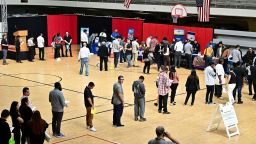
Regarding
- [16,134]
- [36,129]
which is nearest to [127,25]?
[16,134]

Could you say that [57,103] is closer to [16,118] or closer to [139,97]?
[16,118]

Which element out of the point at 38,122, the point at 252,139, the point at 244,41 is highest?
the point at 244,41

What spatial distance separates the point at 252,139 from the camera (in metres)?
13.8

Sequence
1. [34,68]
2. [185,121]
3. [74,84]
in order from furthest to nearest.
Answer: [34,68], [74,84], [185,121]

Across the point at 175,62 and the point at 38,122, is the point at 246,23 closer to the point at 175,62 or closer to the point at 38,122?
the point at 175,62

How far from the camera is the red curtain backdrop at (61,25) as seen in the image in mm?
37094

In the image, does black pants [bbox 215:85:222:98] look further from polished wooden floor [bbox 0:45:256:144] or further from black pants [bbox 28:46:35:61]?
black pants [bbox 28:46:35:61]

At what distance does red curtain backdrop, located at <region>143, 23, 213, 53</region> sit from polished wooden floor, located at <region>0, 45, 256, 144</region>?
2.89 m

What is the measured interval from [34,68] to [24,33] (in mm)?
3954

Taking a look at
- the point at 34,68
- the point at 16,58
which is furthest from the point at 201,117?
the point at 16,58

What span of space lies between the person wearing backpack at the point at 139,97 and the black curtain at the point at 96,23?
2029 centimetres

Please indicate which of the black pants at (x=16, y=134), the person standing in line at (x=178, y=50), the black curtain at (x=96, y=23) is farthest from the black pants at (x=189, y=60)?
the black pants at (x=16, y=134)

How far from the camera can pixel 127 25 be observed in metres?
33.8

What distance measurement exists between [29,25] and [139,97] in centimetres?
2261
